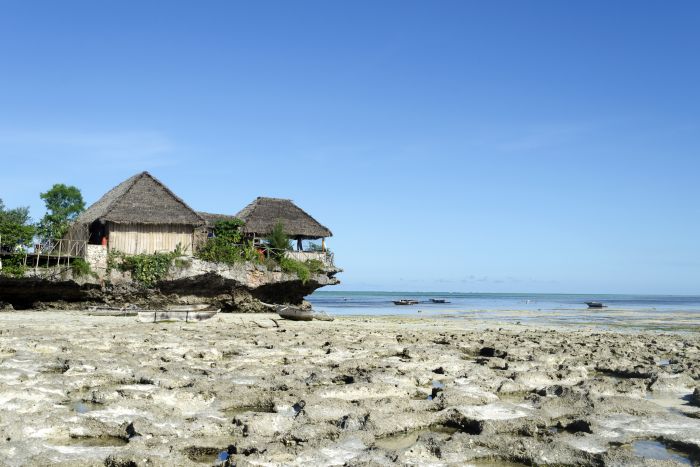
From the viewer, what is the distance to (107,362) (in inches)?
374

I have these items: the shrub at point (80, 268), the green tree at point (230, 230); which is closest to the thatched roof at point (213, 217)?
the green tree at point (230, 230)

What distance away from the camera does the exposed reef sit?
2631cm

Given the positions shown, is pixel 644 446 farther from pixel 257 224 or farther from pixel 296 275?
pixel 257 224

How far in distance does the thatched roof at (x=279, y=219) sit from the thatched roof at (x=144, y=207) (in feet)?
12.6

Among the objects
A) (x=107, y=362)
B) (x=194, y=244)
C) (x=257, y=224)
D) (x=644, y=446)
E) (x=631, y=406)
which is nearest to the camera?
(x=644, y=446)

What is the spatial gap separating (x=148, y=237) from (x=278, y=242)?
22.2 feet

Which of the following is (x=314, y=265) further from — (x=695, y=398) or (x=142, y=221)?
(x=695, y=398)

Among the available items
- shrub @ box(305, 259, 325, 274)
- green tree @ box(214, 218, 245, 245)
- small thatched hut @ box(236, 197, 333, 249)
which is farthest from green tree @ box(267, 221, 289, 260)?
green tree @ box(214, 218, 245, 245)

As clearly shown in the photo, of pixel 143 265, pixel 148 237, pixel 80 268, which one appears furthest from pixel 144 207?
pixel 80 268

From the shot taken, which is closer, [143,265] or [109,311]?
[109,311]

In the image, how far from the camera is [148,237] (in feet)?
93.9

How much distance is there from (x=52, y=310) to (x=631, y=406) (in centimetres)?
2566

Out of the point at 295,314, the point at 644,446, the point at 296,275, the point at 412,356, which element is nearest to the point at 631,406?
the point at 644,446

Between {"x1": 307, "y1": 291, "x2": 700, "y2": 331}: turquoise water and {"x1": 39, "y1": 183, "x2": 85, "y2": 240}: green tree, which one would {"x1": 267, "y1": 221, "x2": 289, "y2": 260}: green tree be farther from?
{"x1": 39, "y1": 183, "x2": 85, "y2": 240}: green tree
